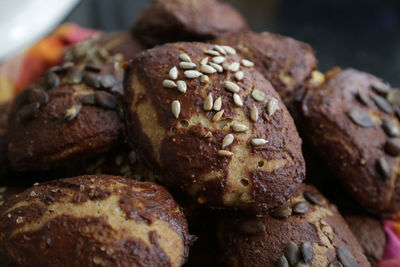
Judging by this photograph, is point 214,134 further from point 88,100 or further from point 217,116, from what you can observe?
point 88,100

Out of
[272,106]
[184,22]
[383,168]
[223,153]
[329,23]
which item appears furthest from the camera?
[329,23]

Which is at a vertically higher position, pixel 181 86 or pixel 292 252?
pixel 181 86

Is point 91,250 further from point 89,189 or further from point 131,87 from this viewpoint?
point 131,87

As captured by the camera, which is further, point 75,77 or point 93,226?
point 75,77

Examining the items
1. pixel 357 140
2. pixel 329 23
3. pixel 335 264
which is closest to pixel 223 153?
pixel 335 264

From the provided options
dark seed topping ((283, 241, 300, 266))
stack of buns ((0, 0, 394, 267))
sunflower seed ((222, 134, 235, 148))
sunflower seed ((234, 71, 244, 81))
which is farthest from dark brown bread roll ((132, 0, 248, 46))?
dark seed topping ((283, 241, 300, 266))

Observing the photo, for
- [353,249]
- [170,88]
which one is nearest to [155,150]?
[170,88]

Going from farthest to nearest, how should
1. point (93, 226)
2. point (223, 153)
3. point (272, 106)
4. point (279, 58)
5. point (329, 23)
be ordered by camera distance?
point (329, 23) → point (279, 58) → point (272, 106) → point (223, 153) → point (93, 226)
